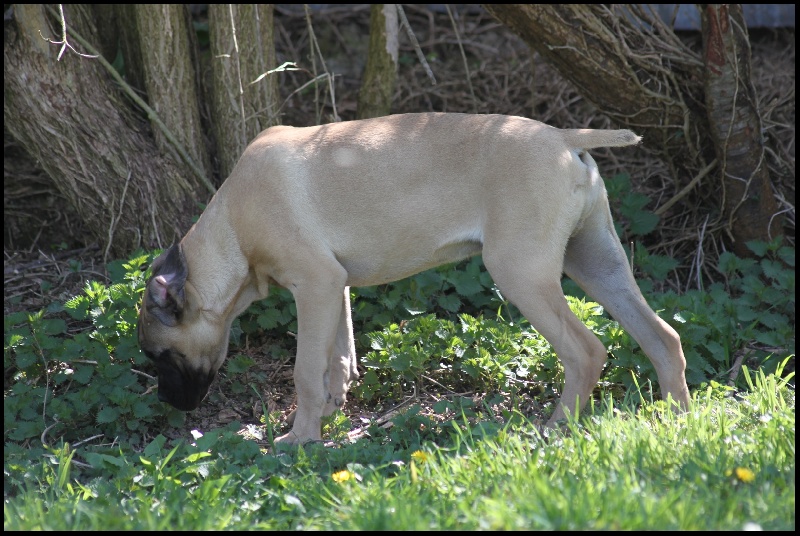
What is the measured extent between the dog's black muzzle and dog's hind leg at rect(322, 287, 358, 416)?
0.79 meters

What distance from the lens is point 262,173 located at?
5.18 meters

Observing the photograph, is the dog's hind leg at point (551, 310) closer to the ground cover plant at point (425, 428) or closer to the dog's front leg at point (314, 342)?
the ground cover plant at point (425, 428)

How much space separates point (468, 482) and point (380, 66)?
4580mm

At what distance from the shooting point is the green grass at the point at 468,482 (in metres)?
3.07

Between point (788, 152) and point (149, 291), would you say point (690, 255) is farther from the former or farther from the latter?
point (149, 291)

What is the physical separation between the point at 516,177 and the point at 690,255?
304 cm

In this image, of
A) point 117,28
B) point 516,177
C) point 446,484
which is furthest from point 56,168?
point 446,484

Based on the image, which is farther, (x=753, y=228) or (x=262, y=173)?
(x=753, y=228)

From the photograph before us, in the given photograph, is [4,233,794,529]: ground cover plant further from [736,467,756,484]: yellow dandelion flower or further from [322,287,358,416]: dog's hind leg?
[322,287,358,416]: dog's hind leg

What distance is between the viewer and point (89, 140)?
6.67 meters

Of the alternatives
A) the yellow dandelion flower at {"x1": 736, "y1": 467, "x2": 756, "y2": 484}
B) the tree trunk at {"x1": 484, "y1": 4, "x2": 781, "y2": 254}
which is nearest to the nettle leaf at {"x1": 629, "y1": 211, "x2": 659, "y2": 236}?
the tree trunk at {"x1": 484, "y1": 4, "x2": 781, "y2": 254}

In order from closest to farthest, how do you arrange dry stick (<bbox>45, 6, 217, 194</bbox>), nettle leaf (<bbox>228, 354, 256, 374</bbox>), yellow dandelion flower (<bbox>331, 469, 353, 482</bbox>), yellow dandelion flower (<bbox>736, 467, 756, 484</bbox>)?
1. yellow dandelion flower (<bbox>736, 467, 756, 484</bbox>)
2. yellow dandelion flower (<bbox>331, 469, 353, 482</bbox>)
3. nettle leaf (<bbox>228, 354, 256, 374</bbox>)
4. dry stick (<bbox>45, 6, 217, 194</bbox>)

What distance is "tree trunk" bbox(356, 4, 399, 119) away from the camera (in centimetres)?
738

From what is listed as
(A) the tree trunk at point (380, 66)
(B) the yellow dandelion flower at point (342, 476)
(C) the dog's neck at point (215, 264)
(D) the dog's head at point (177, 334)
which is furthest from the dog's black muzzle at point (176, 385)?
(A) the tree trunk at point (380, 66)
